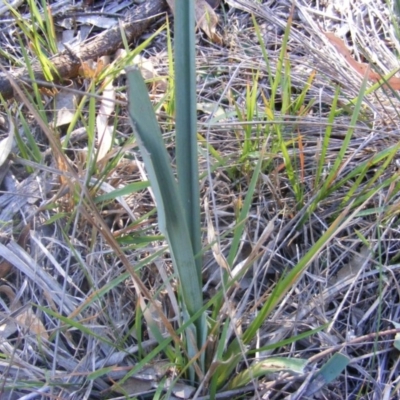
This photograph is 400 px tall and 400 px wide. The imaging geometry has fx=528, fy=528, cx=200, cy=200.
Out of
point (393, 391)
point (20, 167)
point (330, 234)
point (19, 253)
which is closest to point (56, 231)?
point (19, 253)

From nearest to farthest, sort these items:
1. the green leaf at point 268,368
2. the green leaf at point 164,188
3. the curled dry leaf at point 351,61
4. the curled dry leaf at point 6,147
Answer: the green leaf at point 164,188 < the green leaf at point 268,368 < the curled dry leaf at point 6,147 < the curled dry leaf at point 351,61

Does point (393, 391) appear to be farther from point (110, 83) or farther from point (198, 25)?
point (198, 25)

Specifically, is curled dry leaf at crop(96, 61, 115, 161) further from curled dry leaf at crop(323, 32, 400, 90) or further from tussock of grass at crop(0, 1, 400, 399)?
curled dry leaf at crop(323, 32, 400, 90)

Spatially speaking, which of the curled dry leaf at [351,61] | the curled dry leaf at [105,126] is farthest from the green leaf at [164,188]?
the curled dry leaf at [351,61]

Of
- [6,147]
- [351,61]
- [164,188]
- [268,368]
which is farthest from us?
[351,61]

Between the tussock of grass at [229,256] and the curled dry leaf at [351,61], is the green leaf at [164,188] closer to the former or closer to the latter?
the tussock of grass at [229,256]

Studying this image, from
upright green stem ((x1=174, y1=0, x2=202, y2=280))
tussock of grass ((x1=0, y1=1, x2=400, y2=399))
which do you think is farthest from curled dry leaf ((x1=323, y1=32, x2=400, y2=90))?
upright green stem ((x1=174, y1=0, x2=202, y2=280))

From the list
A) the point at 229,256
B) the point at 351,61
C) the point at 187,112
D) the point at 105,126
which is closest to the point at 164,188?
the point at 187,112

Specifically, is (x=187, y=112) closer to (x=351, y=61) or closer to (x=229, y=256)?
(x=229, y=256)
